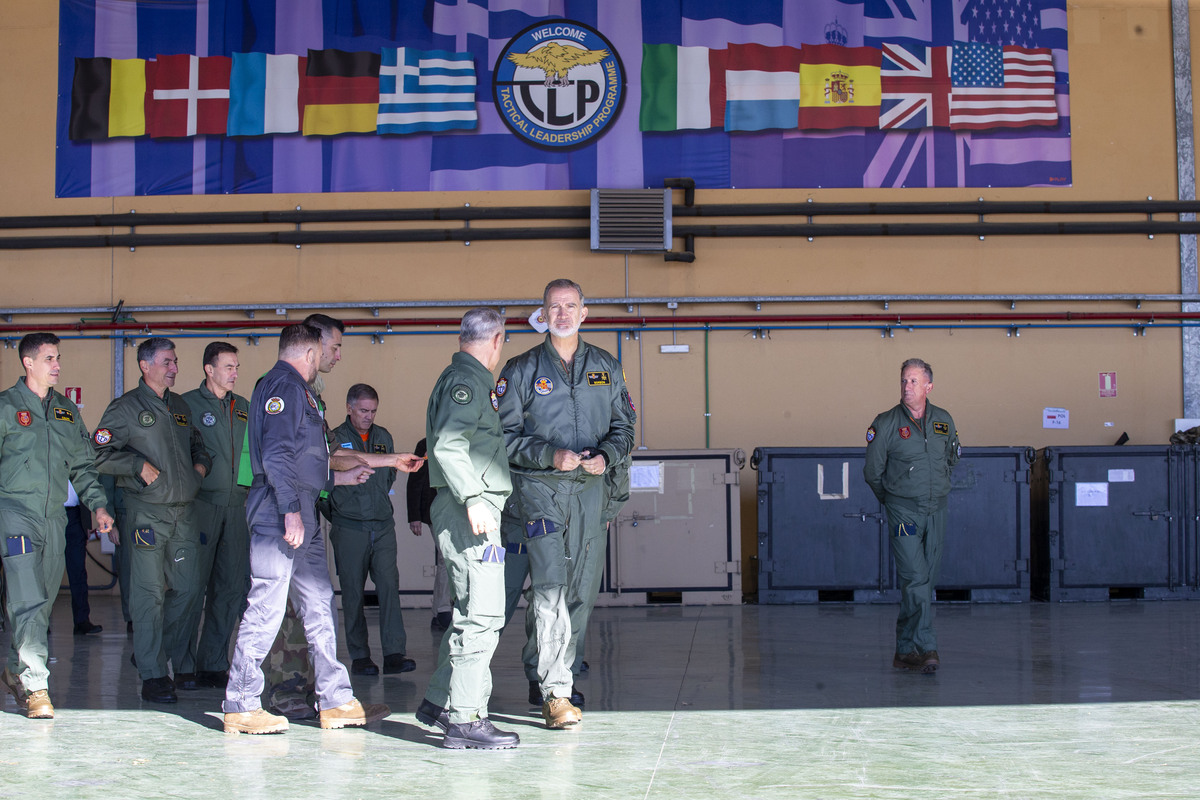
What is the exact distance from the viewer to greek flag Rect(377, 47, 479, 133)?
11.3 meters

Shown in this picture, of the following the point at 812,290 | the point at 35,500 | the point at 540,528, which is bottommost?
the point at 540,528

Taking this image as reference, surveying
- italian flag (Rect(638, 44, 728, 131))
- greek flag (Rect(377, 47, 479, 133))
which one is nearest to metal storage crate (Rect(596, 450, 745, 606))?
italian flag (Rect(638, 44, 728, 131))

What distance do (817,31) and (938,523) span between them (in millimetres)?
6403

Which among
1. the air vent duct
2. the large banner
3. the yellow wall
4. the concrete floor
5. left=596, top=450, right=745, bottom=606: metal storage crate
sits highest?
the large banner

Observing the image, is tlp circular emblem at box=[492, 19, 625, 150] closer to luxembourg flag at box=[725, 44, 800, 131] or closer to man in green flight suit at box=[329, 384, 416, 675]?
luxembourg flag at box=[725, 44, 800, 131]

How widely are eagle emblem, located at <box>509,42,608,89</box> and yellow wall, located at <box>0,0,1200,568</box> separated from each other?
4.20ft

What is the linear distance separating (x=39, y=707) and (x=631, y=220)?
7230mm

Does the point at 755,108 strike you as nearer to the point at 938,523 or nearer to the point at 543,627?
the point at 938,523

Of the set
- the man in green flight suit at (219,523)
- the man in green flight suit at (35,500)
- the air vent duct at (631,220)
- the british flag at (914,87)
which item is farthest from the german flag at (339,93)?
the man in green flight suit at (35,500)

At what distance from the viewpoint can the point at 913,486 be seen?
686 centimetres

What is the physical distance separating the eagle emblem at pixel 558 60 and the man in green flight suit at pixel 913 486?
5834 millimetres

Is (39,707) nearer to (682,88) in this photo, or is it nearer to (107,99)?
(107,99)

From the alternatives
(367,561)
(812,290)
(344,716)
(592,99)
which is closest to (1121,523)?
(812,290)

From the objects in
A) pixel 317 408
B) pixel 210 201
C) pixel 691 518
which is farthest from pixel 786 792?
pixel 210 201
